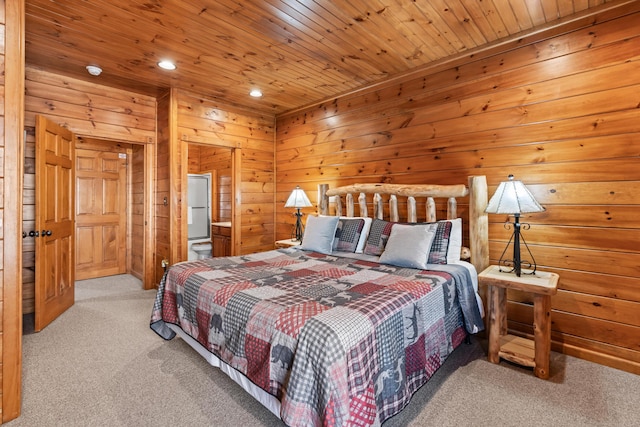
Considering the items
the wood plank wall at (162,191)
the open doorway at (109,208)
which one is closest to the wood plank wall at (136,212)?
the open doorway at (109,208)

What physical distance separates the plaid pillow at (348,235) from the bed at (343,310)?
11 mm

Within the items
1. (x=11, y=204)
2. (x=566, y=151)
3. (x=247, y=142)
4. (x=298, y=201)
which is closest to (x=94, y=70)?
(x=247, y=142)

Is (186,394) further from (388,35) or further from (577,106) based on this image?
(577,106)

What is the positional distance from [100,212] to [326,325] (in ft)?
15.5

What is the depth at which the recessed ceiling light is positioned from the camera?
3.13 metres

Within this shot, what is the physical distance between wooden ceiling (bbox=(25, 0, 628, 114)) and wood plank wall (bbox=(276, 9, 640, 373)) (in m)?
0.25

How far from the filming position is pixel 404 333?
5.77 feet

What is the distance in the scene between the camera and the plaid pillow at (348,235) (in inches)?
126

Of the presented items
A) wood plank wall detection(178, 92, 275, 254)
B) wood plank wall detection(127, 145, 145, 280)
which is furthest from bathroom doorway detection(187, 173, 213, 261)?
wood plank wall detection(178, 92, 275, 254)

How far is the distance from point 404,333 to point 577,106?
84.9 inches

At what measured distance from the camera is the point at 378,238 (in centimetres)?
302

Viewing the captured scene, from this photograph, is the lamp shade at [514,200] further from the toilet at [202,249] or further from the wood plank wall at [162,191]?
the toilet at [202,249]

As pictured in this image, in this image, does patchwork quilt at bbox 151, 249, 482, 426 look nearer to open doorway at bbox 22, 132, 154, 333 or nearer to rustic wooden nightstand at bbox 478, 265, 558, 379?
rustic wooden nightstand at bbox 478, 265, 558, 379

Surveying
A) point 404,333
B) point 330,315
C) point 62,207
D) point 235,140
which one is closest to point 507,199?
point 404,333
